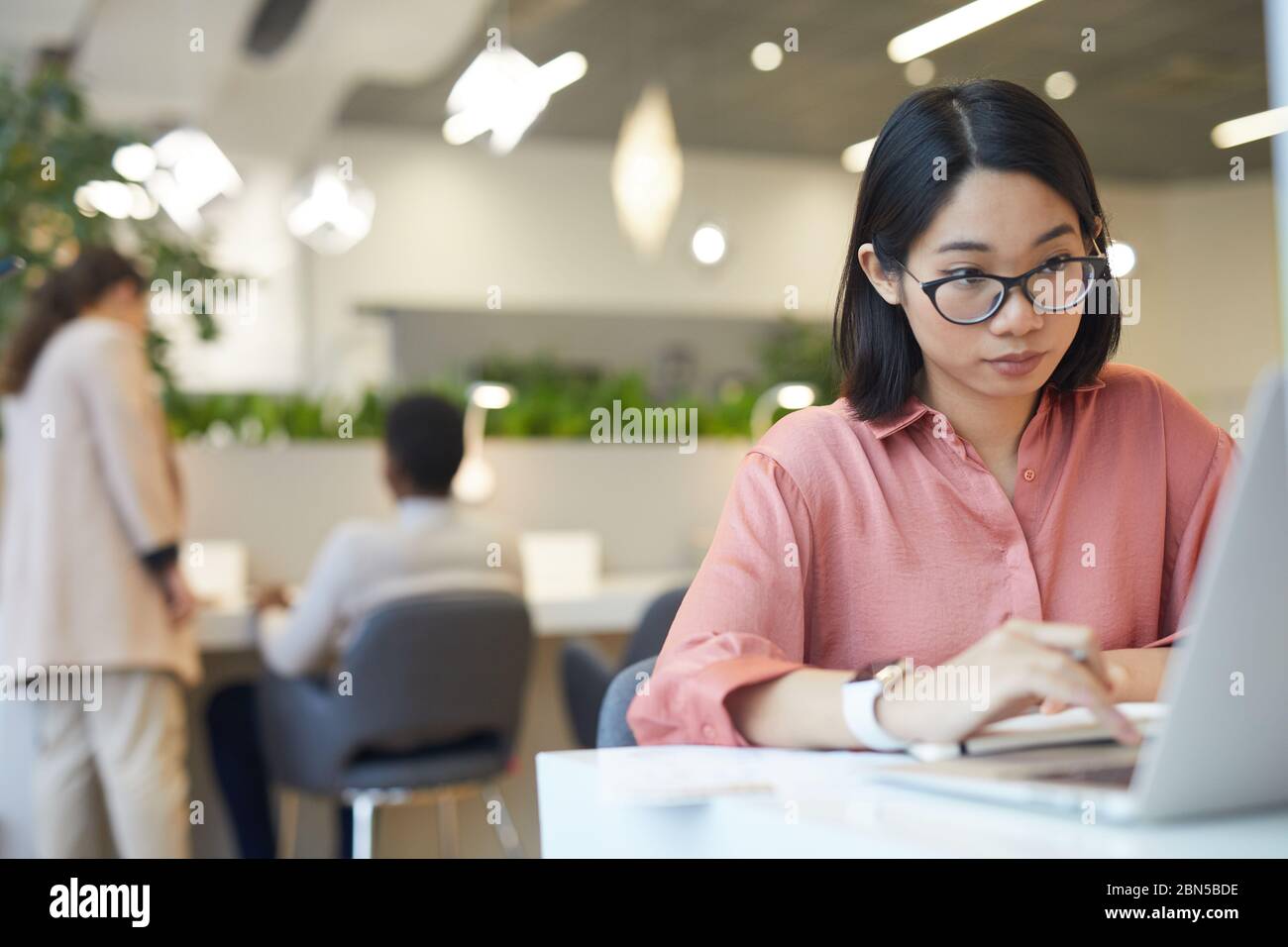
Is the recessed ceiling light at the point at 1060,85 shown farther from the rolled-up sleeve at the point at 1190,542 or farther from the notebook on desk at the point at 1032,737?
the notebook on desk at the point at 1032,737

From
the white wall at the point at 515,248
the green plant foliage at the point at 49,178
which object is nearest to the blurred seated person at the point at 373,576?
the green plant foliage at the point at 49,178

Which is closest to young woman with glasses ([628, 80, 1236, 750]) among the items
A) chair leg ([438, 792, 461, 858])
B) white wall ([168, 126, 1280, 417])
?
chair leg ([438, 792, 461, 858])

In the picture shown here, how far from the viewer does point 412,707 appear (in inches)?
94.0

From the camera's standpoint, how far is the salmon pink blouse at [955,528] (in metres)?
1.05

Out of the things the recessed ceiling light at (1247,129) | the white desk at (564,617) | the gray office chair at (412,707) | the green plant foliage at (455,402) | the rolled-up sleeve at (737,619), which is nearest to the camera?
the rolled-up sleeve at (737,619)

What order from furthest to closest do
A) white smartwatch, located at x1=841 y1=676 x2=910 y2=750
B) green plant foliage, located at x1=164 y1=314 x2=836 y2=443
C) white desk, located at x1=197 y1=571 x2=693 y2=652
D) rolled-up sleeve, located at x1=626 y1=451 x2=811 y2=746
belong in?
green plant foliage, located at x1=164 y1=314 x2=836 y2=443, white desk, located at x1=197 y1=571 x2=693 y2=652, rolled-up sleeve, located at x1=626 y1=451 x2=811 y2=746, white smartwatch, located at x1=841 y1=676 x2=910 y2=750

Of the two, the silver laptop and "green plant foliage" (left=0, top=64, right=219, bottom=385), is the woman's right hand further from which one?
"green plant foliage" (left=0, top=64, right=219, bottom=385)

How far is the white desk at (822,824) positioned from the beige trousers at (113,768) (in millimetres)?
1920

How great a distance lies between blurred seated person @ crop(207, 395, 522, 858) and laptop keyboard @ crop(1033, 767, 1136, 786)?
187 cm

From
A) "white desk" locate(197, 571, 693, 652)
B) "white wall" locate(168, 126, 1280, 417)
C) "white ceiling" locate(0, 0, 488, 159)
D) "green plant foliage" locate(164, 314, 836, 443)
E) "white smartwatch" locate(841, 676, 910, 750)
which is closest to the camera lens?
"white smartwatch" locate(841, 676, 910, 750)

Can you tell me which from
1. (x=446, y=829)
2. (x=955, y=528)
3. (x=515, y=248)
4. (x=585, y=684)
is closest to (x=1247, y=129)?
(x=955, y=528)

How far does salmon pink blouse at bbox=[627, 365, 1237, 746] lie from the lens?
1.05 metres

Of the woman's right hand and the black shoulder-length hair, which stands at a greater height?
the black shoulder-length hair
